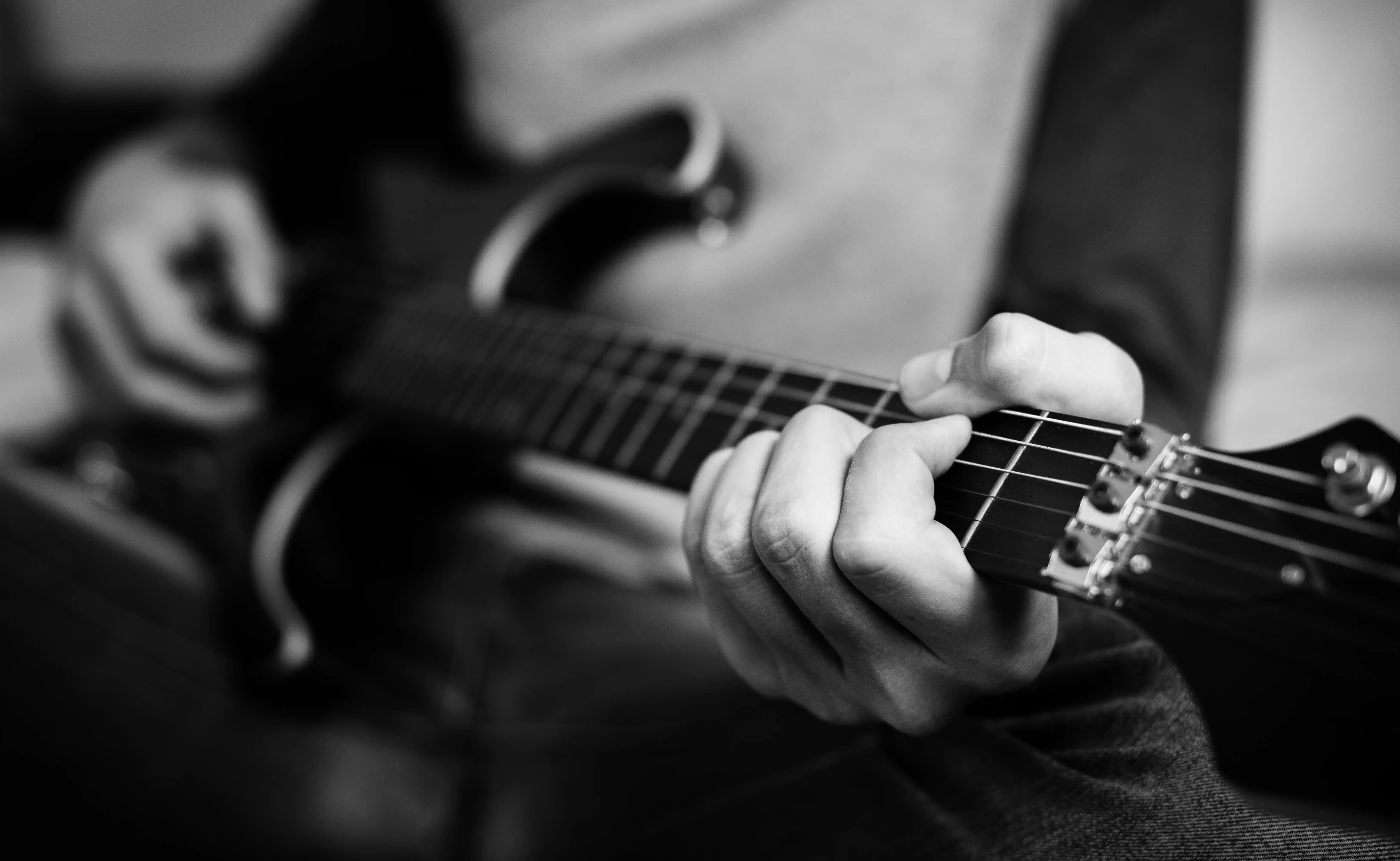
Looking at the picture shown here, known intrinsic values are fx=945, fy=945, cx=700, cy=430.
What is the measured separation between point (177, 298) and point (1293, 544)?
102 centimetres

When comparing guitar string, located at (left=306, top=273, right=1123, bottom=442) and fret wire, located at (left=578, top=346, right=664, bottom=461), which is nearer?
guitar string, located at (left=306, top=273, right=1123, bottom=442)

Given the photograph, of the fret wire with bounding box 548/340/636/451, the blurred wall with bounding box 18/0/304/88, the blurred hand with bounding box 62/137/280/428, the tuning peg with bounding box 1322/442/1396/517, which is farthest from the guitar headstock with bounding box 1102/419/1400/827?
the blurred wall with bounding box 18/0/304/88

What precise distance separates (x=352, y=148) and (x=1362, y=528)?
116 cm

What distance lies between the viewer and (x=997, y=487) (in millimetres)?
367

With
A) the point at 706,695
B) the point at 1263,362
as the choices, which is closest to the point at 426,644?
the point at 706,695

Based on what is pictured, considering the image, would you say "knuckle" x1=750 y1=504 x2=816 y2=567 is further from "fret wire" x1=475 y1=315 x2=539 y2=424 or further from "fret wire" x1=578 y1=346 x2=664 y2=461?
"fret wire" x1=475 y1=315 x2=539 y2=424

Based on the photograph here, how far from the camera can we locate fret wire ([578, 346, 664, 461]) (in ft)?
1.91

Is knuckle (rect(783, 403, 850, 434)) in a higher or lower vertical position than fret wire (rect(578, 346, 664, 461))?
higher

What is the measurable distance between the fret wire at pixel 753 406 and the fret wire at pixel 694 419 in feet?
0.09

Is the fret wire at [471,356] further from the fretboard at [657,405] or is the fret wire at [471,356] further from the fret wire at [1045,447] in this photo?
the fret wire at [1045,447]

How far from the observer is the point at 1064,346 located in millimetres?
370

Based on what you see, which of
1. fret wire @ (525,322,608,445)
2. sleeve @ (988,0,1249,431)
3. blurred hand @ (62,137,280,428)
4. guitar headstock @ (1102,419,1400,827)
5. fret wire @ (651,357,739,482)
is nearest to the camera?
guitar headstock @ (1102,419,1400,827)

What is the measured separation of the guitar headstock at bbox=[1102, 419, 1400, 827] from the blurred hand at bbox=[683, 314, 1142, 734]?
56mm

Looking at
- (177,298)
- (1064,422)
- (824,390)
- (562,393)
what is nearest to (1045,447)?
(1064,422)
